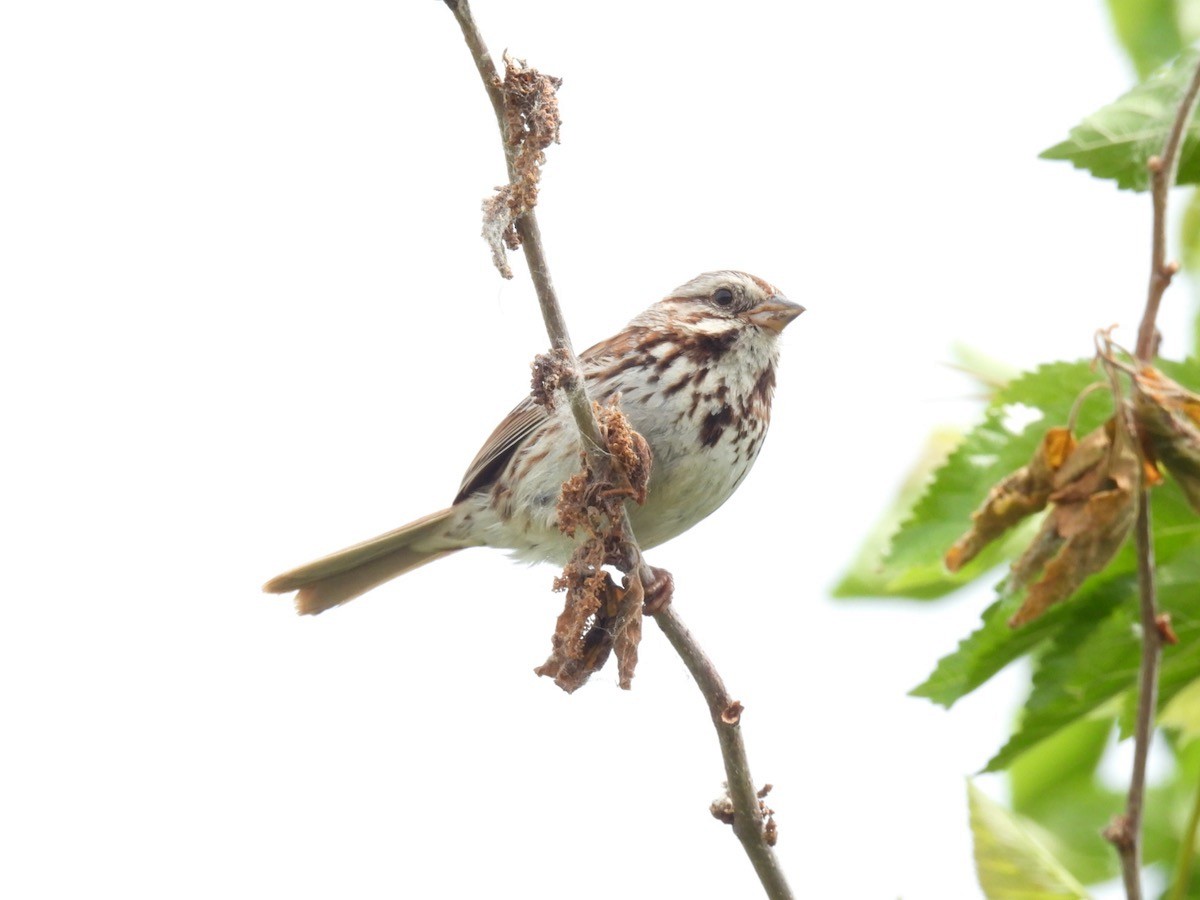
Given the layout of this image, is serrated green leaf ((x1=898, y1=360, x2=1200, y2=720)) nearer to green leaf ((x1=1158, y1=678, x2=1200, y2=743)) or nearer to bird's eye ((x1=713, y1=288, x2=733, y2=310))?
green leaf ((x1=1158, y1=678, x2=1200, y2=743))

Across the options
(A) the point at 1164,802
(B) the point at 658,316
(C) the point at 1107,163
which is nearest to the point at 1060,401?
(C) the point at 1107,163

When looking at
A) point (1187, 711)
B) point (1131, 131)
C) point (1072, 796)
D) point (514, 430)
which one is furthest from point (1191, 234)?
point (514, 430)

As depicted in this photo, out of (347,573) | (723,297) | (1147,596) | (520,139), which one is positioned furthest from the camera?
(347,573)

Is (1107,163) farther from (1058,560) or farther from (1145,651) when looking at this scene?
(1145,651)

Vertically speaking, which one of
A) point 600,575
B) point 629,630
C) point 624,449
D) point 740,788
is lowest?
point 740,788

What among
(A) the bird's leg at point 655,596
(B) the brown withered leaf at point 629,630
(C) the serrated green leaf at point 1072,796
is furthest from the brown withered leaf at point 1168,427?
(C) the serrated green leaf at point 1072,796

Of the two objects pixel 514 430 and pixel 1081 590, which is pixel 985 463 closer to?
pixel 1081 590

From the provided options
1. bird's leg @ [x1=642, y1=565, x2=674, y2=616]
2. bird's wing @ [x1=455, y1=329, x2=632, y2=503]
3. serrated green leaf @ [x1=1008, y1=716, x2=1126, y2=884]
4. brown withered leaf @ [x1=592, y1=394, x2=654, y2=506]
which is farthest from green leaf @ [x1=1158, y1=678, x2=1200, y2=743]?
bird's wing @ [x1=455, y1=329, x2=632, y2=503]
